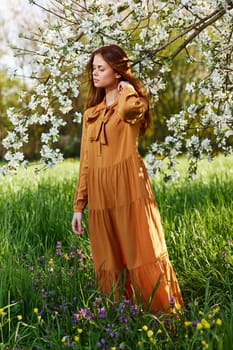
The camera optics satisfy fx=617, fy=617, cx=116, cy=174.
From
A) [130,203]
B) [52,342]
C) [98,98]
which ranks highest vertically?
[98,98]

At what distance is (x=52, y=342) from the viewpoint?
2.50 meters

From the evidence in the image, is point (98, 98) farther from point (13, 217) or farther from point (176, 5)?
point (13, 217)

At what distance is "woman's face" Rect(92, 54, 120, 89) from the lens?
2.93 metres

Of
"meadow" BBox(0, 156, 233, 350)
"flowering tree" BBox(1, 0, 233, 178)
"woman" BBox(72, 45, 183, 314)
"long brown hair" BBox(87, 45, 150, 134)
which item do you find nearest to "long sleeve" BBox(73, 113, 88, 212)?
"woman" BBox(72, 45, 183, 314)

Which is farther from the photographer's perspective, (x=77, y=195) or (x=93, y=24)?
(x=93, y=24)

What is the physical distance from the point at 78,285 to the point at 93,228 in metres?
0.37

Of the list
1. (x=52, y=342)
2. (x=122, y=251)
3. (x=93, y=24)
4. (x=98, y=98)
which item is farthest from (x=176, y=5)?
(x=52, y=342)

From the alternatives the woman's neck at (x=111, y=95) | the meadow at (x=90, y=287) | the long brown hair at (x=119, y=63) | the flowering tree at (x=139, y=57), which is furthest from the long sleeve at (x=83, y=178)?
the flowering tree at (x=139, y=57)

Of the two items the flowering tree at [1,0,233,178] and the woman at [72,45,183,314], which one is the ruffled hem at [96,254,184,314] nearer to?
the woman at [72,45,183,314]

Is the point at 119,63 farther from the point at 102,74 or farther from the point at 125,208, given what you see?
the point at 125,208

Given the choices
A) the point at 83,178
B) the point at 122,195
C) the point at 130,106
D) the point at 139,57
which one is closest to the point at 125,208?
the point at 122,195

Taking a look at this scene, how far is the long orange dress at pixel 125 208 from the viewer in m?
2.90

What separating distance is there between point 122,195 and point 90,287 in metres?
0.62

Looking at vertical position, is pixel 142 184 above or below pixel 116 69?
below
